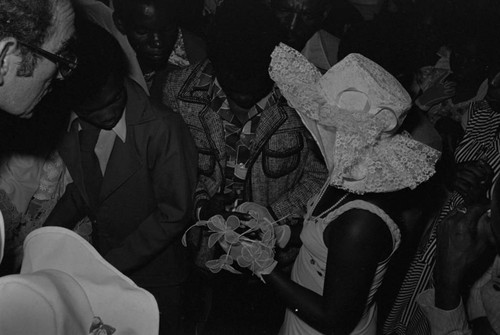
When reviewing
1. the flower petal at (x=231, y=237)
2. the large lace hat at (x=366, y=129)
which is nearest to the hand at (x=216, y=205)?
the flower petal at (x=231, y=237)

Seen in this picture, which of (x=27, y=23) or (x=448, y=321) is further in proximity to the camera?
(x=448, y=321)

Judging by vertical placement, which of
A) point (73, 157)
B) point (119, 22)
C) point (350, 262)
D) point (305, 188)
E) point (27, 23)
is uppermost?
point (27, 23)

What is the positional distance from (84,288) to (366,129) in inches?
33.1

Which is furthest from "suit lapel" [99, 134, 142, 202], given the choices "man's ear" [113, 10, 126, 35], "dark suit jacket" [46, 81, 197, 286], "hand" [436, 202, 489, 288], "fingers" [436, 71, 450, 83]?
"fingers" [436, 71, 450, 83]

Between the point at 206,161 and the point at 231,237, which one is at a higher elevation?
the point at 231,237

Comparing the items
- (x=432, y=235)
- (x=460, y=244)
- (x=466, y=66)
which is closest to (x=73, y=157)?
(x=460, y=244)

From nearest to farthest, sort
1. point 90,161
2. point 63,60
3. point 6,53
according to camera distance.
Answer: point 6,53, point 63,60, point 90,161

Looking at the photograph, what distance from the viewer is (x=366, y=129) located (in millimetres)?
1435

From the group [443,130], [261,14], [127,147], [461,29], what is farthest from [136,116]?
[461,29]

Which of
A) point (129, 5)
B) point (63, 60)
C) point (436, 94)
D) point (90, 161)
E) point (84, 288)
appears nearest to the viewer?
point (84, 288)

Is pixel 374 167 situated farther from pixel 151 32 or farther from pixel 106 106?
pixel 151 32

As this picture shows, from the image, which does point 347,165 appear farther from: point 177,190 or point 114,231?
point 114,231

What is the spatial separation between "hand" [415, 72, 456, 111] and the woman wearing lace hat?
4.63 feet

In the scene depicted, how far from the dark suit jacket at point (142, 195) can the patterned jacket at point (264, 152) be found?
0.59 feet
